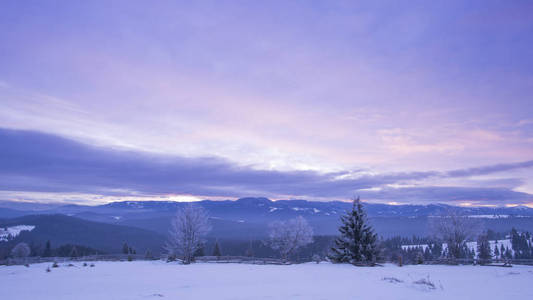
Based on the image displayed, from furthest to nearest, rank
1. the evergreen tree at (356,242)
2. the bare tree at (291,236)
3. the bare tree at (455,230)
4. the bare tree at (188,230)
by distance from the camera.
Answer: the bare tree at (291,236)
the bare tree at (455,230)
the bare tree at (188,230)
the evergreen tree at (356,242)

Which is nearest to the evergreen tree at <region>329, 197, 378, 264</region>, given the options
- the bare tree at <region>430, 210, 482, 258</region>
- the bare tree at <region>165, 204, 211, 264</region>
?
the bare tree at <region>165, 204, 211, 264</region>

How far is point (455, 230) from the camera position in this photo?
44.8 m

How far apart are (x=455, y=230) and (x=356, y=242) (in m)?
23.2

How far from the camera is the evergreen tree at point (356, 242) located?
31.5 m

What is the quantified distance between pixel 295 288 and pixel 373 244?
2243 cm

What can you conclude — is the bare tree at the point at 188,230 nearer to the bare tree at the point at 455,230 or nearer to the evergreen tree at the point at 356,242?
the evergreen tree at the point at 356,242

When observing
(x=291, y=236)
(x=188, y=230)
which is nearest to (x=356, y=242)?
(x=188, y=230)

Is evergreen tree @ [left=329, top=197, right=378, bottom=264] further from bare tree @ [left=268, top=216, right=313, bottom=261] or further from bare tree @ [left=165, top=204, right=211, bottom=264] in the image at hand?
bare tree @ [left=268, top=216, right=313, bottom=261]

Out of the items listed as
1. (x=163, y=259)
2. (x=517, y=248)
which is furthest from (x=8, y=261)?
(x=517, y=248)

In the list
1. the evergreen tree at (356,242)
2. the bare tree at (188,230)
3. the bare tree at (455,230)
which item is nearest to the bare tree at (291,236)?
the bare tree at (188,230)

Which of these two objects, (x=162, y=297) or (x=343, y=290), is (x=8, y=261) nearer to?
(x=162, y=297)

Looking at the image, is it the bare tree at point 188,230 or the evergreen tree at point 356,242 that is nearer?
the evergreen tree at point 356,242

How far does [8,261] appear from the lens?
2683cm

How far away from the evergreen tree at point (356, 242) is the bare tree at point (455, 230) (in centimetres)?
2045
